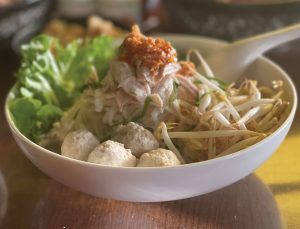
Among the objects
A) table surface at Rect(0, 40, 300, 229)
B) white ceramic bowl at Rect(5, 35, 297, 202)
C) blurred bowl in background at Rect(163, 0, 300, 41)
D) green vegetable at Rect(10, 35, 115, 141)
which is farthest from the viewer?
blurred bowl in background at Rect(163, 0, 300, 41)

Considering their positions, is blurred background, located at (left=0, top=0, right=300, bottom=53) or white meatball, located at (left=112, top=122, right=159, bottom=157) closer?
white meatball, located at (left=112, top=122, right=159, bottom=157)

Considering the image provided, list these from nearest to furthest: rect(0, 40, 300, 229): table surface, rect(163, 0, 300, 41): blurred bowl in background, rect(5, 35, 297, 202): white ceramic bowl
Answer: rect(5, 35, 297, 202): white ceramic bowl
rect(0, 40, 300, 229): table surface
rect(163, 0, 300, 41): blurred bowl in background

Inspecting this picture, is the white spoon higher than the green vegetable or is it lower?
higher

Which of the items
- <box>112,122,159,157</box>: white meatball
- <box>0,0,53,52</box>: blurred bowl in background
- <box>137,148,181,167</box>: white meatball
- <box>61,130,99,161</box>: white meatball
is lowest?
<box>0,0,53,52</box>: blurred bowl in background

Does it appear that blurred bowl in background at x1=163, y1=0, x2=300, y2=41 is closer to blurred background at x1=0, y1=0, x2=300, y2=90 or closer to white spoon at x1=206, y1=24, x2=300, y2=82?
blurred background at x1=0, y1=0, x2=300, y2=90

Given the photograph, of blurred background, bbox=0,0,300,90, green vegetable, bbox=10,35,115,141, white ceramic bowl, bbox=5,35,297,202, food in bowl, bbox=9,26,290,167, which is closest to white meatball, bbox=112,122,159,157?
food in bowl, bbox=9,26,290,167

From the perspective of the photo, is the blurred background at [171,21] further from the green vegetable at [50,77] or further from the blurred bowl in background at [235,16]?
the green vegetable at [50,77]

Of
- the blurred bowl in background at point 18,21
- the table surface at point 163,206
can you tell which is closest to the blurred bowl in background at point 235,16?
the blurred bowl in background at point 18,21

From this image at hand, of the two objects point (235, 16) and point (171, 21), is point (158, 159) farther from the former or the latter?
point (171, 21)

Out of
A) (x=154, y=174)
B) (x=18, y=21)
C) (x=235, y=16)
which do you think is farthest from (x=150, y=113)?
(x=18, y=21)
